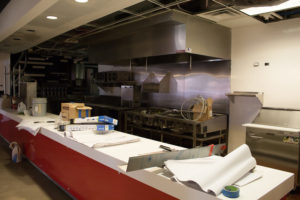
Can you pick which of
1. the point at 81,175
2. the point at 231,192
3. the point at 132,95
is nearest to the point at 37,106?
the point at 81,175

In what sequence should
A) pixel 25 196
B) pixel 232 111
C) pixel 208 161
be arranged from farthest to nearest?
pixel 232 111 < pixel 25 196 < pixel 208 161

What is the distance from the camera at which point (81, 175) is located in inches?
93.4

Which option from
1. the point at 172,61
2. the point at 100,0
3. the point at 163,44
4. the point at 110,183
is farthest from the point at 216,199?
the point at 172,61

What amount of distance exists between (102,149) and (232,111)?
290 centimetres

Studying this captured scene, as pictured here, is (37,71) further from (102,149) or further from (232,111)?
(102,149)

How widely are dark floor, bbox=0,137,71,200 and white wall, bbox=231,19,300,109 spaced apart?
323cm

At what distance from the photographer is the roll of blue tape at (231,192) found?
1.11 meters

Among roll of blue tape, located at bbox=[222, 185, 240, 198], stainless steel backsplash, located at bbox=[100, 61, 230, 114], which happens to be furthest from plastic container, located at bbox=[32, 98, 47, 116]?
roll of blue tape, located at bbox=[222, 185, 240, 198]

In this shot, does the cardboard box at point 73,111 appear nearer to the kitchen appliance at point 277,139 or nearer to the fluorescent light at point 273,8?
the fluorescent light at point 273,8

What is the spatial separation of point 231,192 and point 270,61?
10.5ft

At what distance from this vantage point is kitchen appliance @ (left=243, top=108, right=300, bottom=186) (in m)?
3.13

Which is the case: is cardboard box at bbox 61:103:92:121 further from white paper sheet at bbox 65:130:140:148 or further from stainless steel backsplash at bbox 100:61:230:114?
stainless steel backsplash at bbox 100:61:230:114

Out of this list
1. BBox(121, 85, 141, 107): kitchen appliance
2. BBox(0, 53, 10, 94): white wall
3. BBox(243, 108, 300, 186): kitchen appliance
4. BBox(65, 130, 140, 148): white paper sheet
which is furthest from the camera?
BBox(0, 53, 10, 94): white wall

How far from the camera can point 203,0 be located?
3109 mm
